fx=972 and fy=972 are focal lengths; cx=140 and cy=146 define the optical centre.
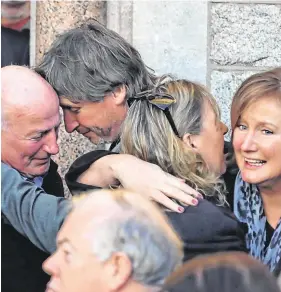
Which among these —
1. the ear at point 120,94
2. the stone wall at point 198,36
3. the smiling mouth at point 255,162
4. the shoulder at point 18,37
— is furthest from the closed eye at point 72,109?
the shoulder at point 18,37

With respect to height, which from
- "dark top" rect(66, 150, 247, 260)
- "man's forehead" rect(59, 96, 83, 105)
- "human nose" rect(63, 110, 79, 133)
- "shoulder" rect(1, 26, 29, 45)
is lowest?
"dark top" rect(66, 150, 247, 260)

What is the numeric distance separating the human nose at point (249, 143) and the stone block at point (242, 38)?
4.35 feet

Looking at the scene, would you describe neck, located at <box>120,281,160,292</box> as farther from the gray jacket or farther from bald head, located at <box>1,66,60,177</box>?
bald head, located at <box>1,66,60,177</box>

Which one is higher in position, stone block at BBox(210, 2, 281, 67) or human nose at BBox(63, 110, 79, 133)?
stone block at BBox(210, 2, 281, 67)

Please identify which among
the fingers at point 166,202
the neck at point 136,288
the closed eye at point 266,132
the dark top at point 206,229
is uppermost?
the closed eye at point 266,132

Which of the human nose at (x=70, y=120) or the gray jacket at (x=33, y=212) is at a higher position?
the human nose at (x=70, y=120)

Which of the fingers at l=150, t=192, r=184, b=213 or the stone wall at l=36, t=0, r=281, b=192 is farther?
the stone wall at l=36, t=0, r=281, b=192

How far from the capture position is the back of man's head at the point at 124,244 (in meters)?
2.40

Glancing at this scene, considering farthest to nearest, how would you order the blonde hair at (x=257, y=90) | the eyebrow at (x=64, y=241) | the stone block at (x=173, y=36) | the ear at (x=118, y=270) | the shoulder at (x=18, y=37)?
the shoulder at (x=18, y=37)
the stone block at (x=173, y=36)
the blonde hair at (x=257, y=90)
the eyebrow at (x=64, y=241)
the ear at (x=118, y=270)

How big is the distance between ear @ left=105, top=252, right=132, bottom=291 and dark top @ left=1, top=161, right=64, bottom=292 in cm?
71

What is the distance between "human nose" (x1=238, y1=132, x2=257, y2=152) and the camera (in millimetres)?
3363

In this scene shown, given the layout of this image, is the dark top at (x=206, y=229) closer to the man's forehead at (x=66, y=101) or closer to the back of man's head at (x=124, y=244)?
the back of man's head at (x=124, y=244)

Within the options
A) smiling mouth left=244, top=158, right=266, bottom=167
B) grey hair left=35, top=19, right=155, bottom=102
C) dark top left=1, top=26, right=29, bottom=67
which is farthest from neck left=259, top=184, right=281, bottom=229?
dark top left=1, top=26, right=29, bottom=67

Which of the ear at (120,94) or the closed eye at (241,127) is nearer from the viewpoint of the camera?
the closed eye at (241,127)
